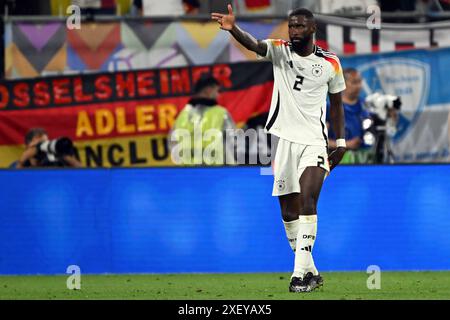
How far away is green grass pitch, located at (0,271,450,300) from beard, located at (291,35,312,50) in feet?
6.99

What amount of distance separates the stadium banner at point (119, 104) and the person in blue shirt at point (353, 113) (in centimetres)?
112

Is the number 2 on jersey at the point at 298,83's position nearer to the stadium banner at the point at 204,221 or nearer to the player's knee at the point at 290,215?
the player's knee at the point at 290,215

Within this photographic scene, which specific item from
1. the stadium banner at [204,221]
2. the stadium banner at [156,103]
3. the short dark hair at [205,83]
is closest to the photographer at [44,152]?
the stadium banner at [156,103]

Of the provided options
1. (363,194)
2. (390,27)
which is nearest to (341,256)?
(363,194)

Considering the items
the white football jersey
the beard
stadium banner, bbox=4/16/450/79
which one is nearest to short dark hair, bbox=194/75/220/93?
stadium banner, bbox=4/16/450/79

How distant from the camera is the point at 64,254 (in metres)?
14.6

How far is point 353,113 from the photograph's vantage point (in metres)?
16.0

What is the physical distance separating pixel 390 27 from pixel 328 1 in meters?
0.88

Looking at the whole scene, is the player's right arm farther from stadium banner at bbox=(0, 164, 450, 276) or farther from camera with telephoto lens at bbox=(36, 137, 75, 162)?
camera with telephoto lens at bbox=(36, 137, 75, 162)

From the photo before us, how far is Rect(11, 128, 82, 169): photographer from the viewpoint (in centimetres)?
1564

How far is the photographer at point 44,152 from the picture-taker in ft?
51.3

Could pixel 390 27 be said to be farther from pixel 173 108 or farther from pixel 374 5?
pixel 173 108

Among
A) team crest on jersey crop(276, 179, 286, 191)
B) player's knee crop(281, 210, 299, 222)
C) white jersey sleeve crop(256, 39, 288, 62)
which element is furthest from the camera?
player's knee crop(281, 210, 299, 222)

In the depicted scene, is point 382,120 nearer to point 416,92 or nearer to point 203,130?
point 416,92
